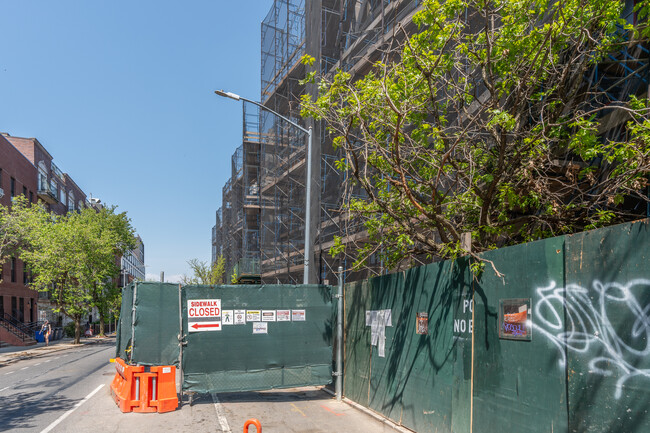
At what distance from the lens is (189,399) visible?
10.4 metres

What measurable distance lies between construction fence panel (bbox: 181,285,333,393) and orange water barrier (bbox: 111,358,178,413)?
338 mm

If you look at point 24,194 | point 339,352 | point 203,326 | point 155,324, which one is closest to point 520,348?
point 339,352

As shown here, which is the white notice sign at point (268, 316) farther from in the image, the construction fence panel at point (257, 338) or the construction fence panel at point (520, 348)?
the construction fence panel at point (520, 348)

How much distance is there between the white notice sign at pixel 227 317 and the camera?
10383mm

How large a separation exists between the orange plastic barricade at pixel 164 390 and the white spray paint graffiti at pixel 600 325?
739cm

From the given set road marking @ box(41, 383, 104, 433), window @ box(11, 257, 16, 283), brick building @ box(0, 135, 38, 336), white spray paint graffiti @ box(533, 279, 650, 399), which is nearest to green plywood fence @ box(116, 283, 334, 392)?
road marking @ box(41, 383, 104, 433)

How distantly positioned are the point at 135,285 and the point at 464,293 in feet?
22.4

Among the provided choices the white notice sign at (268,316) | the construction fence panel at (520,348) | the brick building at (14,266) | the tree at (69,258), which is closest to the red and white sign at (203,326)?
the white notice sign at (268,316)

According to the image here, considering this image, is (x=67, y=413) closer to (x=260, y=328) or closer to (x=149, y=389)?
(x=149, y=389)

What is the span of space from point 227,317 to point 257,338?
2.67ft

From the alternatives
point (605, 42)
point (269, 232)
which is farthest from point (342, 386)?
→ point (269, 232)

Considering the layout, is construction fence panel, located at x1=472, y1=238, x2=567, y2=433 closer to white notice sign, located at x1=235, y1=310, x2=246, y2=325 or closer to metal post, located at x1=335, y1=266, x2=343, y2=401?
metal post, located at x1=335, y1=266, x2=343, y2=401

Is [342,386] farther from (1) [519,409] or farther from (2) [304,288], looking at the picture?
(1) [519,409]

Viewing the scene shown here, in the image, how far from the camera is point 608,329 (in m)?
4.39
